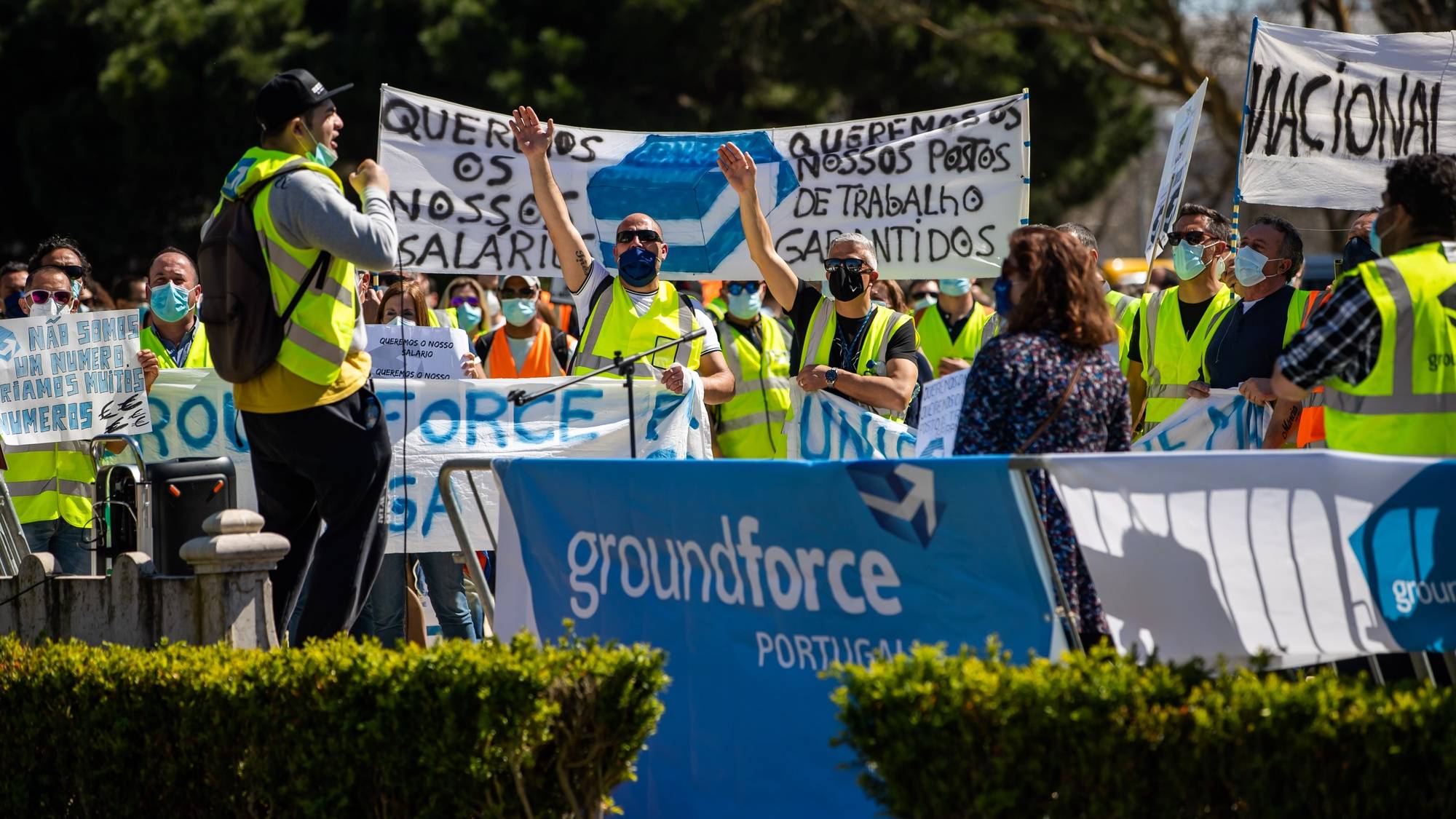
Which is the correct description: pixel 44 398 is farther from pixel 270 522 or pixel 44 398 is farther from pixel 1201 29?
pixel 1201 29

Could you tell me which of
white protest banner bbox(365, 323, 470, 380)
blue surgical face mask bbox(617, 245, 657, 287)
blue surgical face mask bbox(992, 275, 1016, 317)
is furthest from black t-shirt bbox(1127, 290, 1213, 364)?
white protest banner bbox(365, 323, 470, 380)

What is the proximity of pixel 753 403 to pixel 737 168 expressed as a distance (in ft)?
5.50

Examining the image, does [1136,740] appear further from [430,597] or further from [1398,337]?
[430,597]

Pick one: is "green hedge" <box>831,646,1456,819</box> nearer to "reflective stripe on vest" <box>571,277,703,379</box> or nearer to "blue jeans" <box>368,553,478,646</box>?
"reflective stripe on vest" <box>571,277,703,379</box>

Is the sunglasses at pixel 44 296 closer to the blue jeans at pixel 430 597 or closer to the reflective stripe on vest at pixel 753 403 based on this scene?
the blue jeans at pixel 430 597

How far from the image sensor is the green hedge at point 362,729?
4.25 m

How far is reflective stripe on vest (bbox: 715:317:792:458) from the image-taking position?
8.86 m

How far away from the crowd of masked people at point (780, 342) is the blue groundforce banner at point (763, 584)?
48cm

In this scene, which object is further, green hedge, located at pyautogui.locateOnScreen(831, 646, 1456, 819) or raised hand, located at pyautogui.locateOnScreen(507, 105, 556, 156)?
raised hand, located at pyautogui.locateOnScreen(507, 105, 556, 156)

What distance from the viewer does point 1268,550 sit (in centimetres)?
392

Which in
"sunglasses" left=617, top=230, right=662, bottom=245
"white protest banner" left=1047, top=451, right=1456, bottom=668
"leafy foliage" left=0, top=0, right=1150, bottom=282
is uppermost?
"leafy foliage" left=0, top=0, right=1150, bottom=282

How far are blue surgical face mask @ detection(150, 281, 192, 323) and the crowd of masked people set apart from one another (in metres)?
0.01

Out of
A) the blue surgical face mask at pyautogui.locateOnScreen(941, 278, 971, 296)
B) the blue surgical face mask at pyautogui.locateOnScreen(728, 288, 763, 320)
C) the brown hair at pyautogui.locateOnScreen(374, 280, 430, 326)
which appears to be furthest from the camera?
the blue surgical face mask at pyautogui.locateOnScreen(941, 278, 971, 296)

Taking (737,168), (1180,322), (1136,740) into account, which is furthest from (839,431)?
(1136,740)
